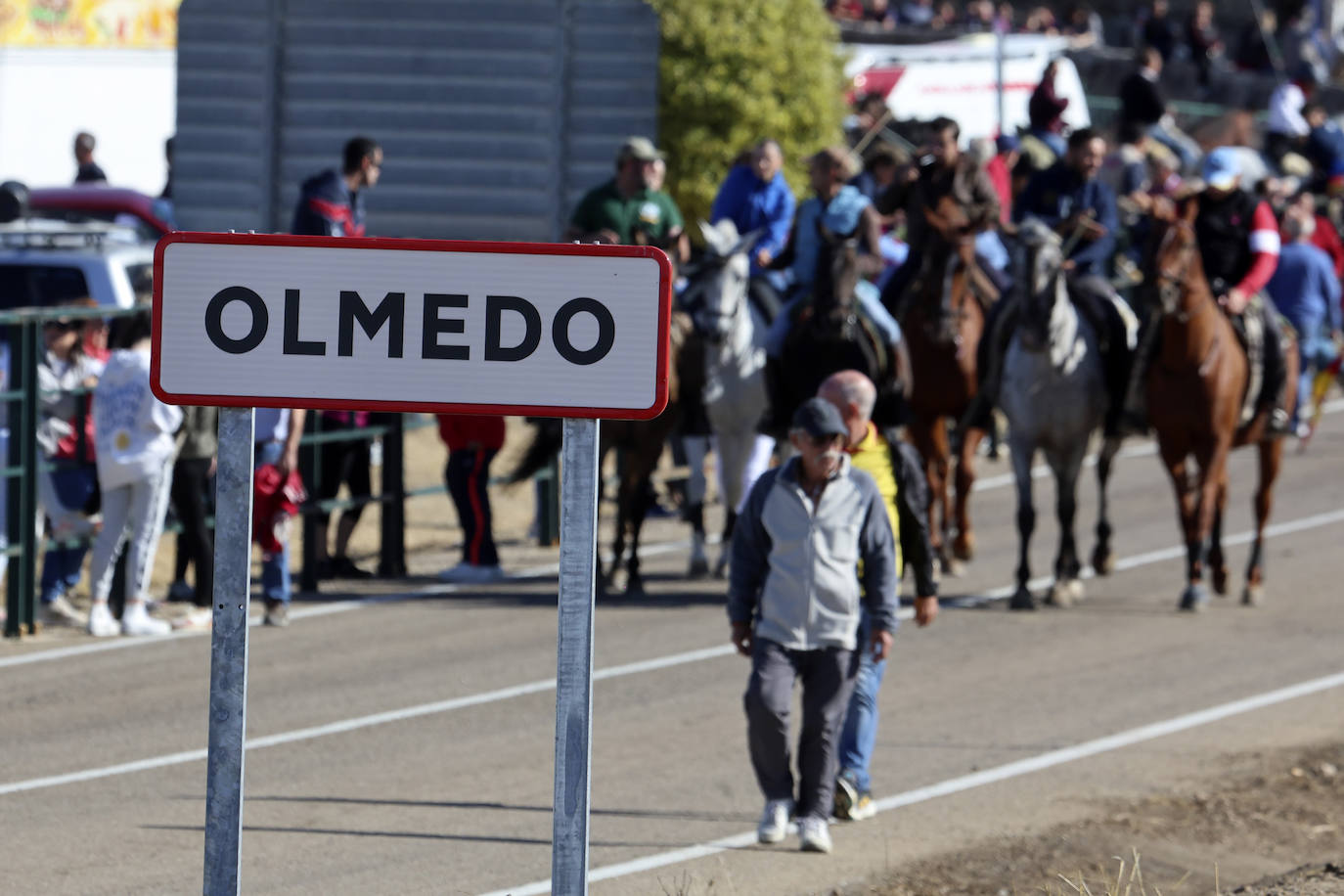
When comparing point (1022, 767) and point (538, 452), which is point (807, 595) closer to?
point (1022, 767)

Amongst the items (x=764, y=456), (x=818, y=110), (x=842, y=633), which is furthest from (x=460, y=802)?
(x=818, y=110)

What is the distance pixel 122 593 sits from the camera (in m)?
14.3

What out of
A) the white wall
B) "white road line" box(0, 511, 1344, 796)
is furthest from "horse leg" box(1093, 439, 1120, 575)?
the white wall

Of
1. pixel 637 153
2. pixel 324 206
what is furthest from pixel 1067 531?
pixel 324 206

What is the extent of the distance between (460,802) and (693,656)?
138 inches

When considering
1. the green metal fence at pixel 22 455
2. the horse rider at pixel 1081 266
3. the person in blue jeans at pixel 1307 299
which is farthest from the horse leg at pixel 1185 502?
the green metal fence at pixel 22 455

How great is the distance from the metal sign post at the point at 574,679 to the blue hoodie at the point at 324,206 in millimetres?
9439

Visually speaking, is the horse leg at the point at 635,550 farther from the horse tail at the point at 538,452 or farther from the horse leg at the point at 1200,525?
the horse leg at the point at 1200,525

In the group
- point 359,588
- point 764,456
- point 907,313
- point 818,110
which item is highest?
point 818,110

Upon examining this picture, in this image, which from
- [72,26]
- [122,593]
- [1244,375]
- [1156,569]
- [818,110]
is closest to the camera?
[122,593]

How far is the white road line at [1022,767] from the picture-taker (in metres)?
8.96

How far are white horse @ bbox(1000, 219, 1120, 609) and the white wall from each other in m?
14.0

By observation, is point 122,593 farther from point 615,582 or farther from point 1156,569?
point 1156,569

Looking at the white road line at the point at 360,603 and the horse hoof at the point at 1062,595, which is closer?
the white road line at the point at 360,603
